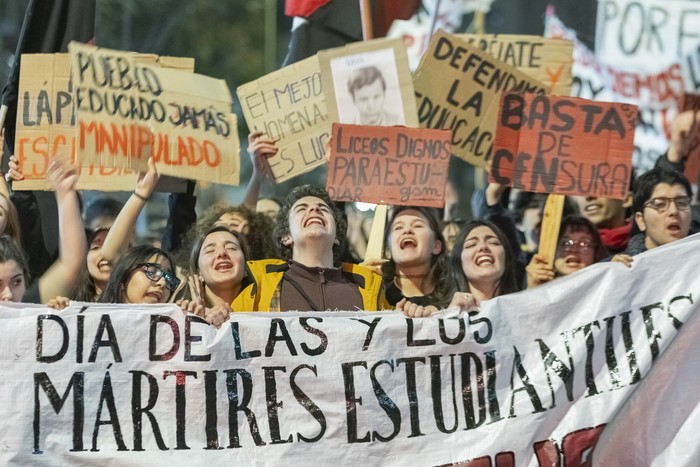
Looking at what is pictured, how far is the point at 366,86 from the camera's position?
7113 mm

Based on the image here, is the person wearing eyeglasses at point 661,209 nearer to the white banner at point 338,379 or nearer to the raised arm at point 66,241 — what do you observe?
the white banner at point 338,379

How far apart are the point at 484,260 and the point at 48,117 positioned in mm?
2189

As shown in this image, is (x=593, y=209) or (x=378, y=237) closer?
(x=378, y=237)

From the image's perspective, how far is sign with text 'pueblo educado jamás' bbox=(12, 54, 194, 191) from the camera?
6664mm

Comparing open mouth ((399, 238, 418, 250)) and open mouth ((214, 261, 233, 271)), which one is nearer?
open mouth ((214, 261, 233, 271))

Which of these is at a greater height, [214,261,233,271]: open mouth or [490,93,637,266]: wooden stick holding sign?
[490,93,637,266]: wooden stick holding sign

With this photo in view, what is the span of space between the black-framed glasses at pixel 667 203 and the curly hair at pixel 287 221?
134cm

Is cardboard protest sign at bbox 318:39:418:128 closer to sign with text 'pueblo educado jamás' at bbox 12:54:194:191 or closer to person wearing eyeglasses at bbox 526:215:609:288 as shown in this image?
sign with text 'pueblo educado jamás' at bbox 12:54:194:191

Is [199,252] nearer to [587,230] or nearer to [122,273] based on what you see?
[122,273]

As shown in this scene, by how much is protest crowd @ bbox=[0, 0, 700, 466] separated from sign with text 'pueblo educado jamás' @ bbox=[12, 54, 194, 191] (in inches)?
2.4

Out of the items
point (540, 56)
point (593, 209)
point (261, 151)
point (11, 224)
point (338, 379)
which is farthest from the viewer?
point (540, 56)

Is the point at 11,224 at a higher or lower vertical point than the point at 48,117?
lower

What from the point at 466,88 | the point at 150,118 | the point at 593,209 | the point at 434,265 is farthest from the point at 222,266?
the point at 593,209

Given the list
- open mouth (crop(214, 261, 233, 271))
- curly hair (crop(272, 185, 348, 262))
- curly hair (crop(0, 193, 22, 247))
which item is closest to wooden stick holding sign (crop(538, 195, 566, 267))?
curly hair (crop(272, 185, 348, 262))
